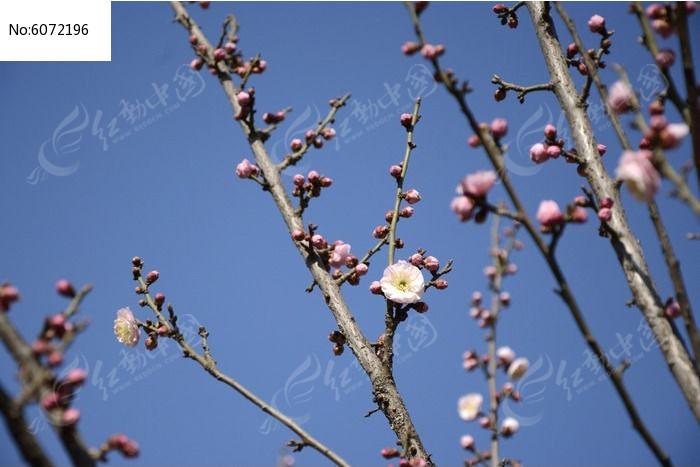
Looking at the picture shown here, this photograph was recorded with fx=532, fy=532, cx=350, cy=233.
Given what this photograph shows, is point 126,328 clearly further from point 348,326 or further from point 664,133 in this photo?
point 664,133

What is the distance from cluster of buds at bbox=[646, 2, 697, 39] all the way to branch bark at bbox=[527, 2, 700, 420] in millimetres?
591

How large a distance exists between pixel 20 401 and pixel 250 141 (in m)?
2.37

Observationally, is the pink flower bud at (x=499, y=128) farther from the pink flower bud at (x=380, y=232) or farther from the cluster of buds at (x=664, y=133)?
the pink flower bud at (x=380, y=232)

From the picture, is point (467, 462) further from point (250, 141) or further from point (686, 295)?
point (250, 141)

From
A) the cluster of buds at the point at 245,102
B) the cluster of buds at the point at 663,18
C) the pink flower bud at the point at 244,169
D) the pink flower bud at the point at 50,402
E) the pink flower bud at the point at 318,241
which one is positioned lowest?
the pink flower bud at the point at 50,402

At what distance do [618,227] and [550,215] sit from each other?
0.67 m

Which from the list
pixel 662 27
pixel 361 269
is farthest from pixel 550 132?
pixel 361 269

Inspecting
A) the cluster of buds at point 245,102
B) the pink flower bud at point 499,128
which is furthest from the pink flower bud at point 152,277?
the pink flower bud at point 499,128

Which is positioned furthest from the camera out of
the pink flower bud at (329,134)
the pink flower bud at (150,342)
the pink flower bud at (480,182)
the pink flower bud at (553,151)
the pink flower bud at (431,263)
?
the pink flower bud at (329,134)

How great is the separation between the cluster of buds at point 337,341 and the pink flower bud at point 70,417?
1.64 m

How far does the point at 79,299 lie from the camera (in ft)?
5.51

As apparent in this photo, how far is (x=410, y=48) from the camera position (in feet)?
6.33

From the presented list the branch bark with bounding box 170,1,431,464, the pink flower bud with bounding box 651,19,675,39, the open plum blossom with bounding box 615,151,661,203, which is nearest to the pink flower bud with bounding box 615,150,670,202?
the open plum blossom with bounding box 615,151,661,203

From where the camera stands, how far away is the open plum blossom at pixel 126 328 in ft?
10.3
